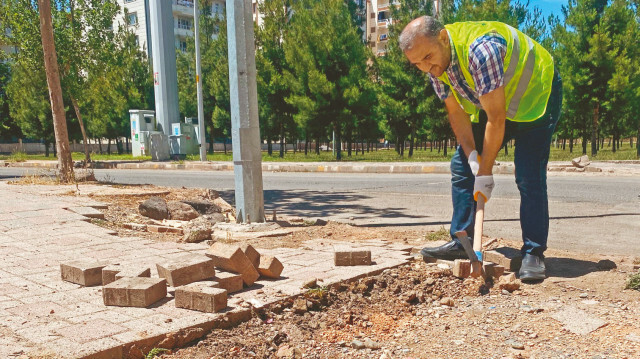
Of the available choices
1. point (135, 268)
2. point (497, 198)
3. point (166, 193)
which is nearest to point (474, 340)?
point (135, 268)

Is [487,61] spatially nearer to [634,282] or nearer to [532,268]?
[532,268]

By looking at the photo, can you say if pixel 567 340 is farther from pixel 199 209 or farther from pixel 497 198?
pixel 497 198

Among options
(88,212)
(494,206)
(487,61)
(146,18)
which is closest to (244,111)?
(88,212)

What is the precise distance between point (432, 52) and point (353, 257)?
150 cm

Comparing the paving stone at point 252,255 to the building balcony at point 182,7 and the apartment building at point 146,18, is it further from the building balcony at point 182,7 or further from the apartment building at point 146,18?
the building balcony at point 182,7

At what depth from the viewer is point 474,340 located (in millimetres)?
2496

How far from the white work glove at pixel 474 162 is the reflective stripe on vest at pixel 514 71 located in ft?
1.08

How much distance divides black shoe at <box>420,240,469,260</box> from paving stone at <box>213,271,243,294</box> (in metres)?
1.43

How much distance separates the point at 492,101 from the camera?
2.95 m

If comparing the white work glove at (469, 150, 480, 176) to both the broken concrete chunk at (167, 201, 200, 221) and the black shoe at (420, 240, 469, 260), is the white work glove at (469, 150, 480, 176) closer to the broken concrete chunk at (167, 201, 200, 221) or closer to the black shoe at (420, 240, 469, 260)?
the black shoe at (420, 240, 469, 260)

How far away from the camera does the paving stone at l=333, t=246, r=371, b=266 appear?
354 cm

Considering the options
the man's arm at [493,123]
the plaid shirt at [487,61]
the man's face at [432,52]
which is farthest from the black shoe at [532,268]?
the man's face at [432,52]

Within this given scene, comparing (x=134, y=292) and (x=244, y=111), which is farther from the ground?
(x=244, y=111)

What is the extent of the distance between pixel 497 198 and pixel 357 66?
590 inches
